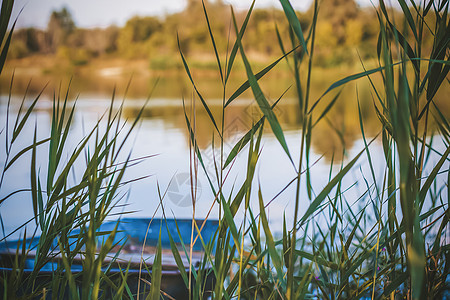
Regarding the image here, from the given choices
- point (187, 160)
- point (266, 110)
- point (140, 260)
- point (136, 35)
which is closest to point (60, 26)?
point (136, 35)

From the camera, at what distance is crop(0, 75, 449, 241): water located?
2.14 m

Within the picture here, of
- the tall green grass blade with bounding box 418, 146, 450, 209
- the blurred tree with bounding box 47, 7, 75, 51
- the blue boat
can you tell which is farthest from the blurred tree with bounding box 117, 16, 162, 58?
the tall green grass blade with bounding box 418, 146, 450, 209

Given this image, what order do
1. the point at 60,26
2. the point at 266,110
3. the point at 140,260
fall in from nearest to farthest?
1. the point at 266,110
2. the point at 140,260
3. the point at 60,26

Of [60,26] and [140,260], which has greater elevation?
[60,26]

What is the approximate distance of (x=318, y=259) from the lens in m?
0.48

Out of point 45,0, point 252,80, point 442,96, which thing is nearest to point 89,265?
point 252,80

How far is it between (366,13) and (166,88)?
191 centimetres

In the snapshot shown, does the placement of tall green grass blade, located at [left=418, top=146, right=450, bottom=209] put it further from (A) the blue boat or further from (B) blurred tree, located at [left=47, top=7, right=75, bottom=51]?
(B) blurred tree, located at [left=47, top=7, right=75, bottom=51]

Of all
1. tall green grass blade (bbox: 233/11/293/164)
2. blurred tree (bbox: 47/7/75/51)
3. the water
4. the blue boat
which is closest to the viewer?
tall green grass blade (bbox: 233/11/293/164)

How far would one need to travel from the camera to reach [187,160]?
2924 millimetres

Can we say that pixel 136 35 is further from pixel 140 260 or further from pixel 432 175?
pixel 432 175

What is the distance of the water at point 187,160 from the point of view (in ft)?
7.02

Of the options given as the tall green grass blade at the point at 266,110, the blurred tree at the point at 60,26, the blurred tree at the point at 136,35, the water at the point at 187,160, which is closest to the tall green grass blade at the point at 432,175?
the tall green grass blade at the point at 266,110

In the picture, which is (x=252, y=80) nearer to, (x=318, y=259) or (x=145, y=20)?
(x=318, y=259)
